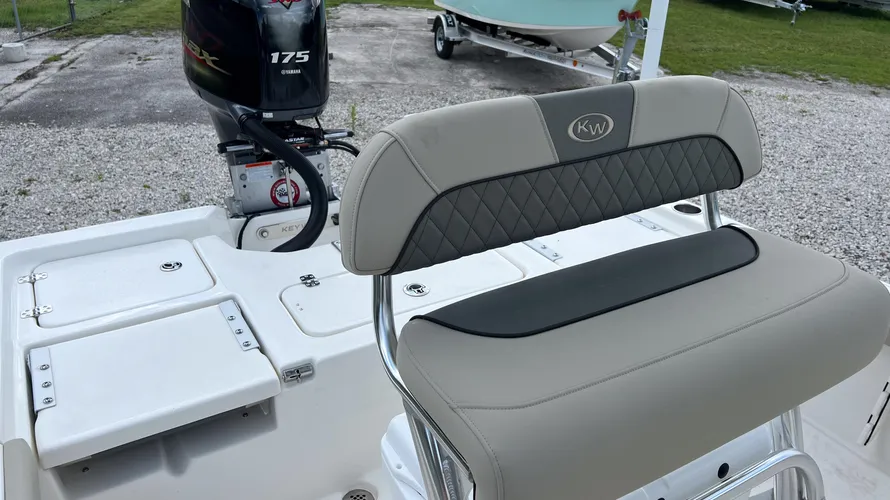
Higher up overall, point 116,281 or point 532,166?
point 532,166

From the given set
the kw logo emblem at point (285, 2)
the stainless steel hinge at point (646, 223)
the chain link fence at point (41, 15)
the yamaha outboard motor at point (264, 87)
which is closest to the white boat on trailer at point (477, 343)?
the yamaha outboard motor at point (264, 87)

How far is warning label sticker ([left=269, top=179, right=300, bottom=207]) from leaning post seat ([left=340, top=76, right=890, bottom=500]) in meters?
0.94

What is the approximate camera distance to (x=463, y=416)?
0.85 m

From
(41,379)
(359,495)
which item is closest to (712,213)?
(359,495)

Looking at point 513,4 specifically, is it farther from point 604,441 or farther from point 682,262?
point 604,441

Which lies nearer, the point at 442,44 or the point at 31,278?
the point at 31,278

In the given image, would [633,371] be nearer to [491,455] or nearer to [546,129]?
[491,455]

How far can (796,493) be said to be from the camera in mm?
1147

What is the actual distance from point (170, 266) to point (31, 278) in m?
0.30

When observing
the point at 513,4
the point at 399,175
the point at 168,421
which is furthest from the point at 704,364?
the point at 513,4

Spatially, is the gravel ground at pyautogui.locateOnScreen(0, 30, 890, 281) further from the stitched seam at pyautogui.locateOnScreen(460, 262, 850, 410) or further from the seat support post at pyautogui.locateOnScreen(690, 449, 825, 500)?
the seat support post at pyautogui.locateOnScreen(690, 449, 825, 500)

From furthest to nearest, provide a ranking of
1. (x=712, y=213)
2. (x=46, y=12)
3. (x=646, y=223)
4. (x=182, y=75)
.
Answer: (x=46, y=12) < (x=182, y=75) < (x=646, y=223) < (x=712, y=213)

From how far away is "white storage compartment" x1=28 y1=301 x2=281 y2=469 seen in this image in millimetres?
1099

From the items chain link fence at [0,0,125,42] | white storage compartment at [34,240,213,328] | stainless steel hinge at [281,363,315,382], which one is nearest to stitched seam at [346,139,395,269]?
stainless steel hinge at [281,363,315,382]
